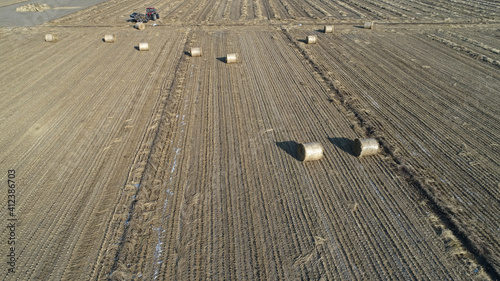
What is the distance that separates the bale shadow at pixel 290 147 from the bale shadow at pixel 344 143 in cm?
156

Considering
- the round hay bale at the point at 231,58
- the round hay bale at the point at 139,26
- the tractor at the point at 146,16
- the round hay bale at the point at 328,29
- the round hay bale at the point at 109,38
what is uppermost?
the tractor at the point at 146,16

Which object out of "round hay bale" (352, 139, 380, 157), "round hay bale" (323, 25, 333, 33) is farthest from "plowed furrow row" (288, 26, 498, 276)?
"round hay bale" (323, 25, 333, 33)

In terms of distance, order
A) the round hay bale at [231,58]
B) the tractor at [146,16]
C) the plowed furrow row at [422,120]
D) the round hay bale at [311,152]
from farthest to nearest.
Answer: the tractor at [146,16] → the round hay bale at [231,58] → the round hay bale at [311,152] → the plowed furrow row at [422,120]

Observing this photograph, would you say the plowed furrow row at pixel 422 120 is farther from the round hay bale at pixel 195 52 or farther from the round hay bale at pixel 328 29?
the round hay bale at pixel 195 52

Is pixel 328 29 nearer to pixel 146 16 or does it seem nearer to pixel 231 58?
pixel 231 58

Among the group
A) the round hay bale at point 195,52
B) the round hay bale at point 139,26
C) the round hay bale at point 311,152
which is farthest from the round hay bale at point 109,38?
the round hay bale at point 311,152

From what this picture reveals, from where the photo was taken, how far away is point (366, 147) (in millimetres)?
9531

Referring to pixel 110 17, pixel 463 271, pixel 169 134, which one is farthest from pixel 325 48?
pixel 110 17

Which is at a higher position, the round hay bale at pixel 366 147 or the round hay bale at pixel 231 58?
the round hay bale at pixel 231 58

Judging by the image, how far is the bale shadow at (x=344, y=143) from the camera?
33.1ft

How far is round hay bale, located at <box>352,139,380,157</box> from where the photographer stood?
9.53 m

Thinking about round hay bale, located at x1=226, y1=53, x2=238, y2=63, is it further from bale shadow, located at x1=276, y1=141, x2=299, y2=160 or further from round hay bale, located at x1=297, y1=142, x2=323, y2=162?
round hay bale, located at x1=297, y1=142, x2=323, y2=162

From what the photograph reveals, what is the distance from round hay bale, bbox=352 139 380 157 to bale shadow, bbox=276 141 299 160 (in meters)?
2.25

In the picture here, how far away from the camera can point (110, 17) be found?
28.5 m
